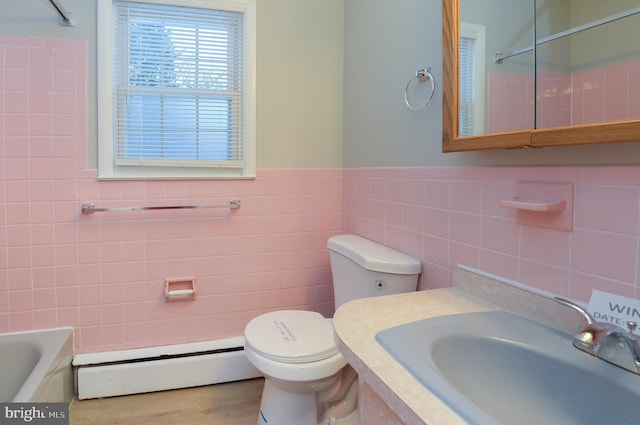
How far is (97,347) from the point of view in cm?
201

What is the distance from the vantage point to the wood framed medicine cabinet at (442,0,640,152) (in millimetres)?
800

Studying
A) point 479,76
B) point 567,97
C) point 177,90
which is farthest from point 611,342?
point 177,90

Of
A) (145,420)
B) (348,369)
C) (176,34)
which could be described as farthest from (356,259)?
(176,34)

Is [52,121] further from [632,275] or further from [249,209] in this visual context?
[632,275]

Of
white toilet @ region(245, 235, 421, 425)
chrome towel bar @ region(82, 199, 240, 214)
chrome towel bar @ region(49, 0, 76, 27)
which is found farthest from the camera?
chrome towel bar @ region(82, 199, 240, 214)

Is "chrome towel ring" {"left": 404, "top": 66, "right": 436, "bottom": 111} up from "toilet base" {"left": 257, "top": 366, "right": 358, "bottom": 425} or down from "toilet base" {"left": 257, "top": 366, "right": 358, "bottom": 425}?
up

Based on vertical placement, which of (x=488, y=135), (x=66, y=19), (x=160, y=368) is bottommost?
(x=160, y=368)

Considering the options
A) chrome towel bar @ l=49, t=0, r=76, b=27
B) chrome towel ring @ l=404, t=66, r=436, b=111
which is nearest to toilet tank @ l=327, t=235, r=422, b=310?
chrome towel ring @ l=404, t=66, r=436, b=111

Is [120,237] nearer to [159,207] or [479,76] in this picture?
[159,207]

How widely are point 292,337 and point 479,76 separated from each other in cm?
111

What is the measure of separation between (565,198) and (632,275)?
217mm

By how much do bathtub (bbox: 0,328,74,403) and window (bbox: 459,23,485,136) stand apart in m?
1.85

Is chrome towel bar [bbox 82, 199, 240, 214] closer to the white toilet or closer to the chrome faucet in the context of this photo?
the white toilet

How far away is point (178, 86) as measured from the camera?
2.06 metres
